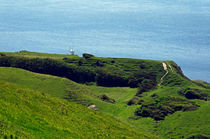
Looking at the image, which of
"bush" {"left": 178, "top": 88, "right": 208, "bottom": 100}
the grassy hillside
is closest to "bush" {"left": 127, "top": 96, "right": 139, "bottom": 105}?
"bush" {"left": 178, "top": 88, "right": 208, "bottom": 100}

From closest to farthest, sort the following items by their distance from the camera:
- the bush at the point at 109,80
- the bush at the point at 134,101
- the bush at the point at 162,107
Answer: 1. the bush at the point at 162,107
2. the bush at the point at 134,101
3. the bush at the point at 109,80

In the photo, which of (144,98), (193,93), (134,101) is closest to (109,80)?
(144,98)

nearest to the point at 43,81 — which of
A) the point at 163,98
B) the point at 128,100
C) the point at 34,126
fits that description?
the point at 128,100

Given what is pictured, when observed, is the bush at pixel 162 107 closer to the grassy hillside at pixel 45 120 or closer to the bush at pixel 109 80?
the bush at pixel 109 80

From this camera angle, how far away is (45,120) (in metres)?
32.2

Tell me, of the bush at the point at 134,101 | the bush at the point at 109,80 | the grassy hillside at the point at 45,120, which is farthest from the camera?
the bush at the point at 109,80

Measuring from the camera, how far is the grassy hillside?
2741 centimetres

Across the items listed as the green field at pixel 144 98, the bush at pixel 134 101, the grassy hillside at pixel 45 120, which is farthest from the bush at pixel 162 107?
the grassy hillside at pixel 45 120

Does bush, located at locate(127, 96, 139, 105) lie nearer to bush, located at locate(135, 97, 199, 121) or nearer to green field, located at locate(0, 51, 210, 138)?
green field, located at locate(0, 51, 210, 138)

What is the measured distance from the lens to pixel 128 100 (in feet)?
298

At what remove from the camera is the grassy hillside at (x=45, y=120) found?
27.4 metres

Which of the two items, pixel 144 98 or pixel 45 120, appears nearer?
pixel 45 120

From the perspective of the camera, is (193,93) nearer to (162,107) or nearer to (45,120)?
(162,107)

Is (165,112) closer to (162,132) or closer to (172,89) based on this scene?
(162,132)
